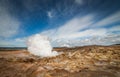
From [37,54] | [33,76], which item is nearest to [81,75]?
[33,76]

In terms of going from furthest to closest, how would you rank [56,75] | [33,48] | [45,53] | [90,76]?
[33,48]
[45,53]
[56,75]
[90,76]

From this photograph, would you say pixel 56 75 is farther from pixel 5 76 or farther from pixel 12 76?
pixel 5 76

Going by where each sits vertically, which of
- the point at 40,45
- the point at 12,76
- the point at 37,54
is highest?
the point at 40,45

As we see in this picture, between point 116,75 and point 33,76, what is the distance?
8161 millimetres

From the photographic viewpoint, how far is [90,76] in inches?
408

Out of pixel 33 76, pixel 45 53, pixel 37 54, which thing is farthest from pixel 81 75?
pixel 37 54

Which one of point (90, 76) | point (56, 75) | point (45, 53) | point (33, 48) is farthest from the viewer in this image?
point (33, 48)

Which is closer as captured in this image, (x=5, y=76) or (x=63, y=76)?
(x=63, y=76)

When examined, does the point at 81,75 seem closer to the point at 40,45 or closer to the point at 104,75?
the point at 104,75

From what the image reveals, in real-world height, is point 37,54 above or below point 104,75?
above

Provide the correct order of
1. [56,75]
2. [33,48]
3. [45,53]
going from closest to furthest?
1. [56,75]
2. [45,53]
3. [33,48]

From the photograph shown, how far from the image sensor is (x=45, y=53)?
26.0 metres

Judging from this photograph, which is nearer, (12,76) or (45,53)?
(12,76)

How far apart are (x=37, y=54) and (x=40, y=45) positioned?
263 cm
